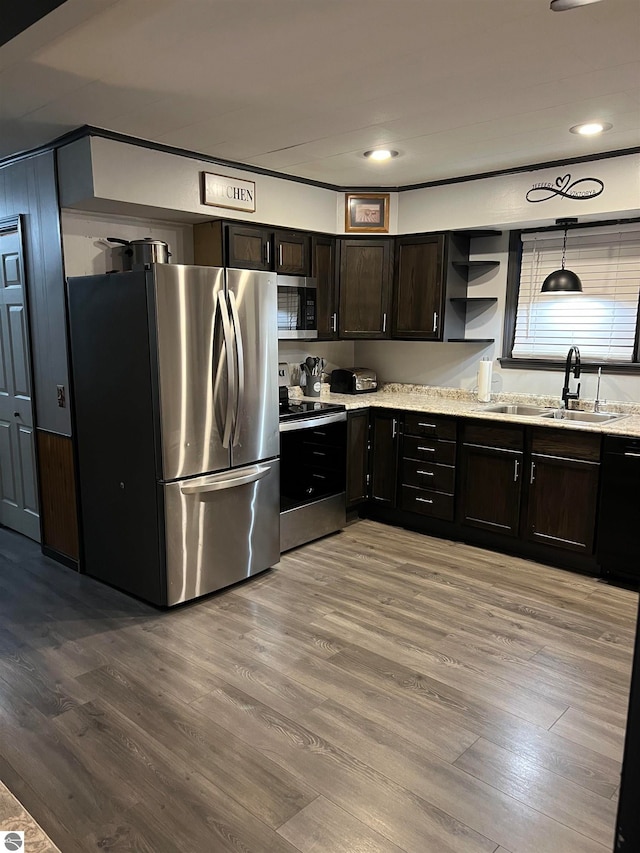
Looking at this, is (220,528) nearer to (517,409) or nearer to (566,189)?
(517,409)

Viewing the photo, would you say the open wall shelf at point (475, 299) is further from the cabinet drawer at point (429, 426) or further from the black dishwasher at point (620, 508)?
the black dishwasher at point (620, 508)

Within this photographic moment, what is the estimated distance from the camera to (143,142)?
339cm

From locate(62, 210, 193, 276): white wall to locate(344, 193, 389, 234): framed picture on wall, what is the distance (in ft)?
4.63

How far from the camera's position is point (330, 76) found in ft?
8.41

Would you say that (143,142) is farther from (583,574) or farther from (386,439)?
(583,574)

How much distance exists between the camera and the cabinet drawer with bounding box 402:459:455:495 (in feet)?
14.0

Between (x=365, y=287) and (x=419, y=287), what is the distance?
429 mm

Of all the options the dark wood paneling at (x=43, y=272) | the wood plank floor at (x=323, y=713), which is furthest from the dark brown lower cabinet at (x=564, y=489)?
the dark wood paneling at (x=43, y=272)

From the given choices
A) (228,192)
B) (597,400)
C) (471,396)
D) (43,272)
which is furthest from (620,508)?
(43,272)

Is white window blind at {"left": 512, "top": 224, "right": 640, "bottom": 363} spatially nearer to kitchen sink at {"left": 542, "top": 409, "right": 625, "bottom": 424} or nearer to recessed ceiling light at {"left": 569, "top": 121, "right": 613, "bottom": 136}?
kitchen sink at {"left": 542, "top": 409, "right": 625, "bottom": 424}

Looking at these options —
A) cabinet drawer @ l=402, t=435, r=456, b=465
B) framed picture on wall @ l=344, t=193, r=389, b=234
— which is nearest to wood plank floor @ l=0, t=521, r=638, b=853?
cabinet drawer @ l=402, t=435, r=456, b=465

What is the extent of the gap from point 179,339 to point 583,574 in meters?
2.80

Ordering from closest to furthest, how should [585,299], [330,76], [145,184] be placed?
[330,76]
[145,184]
[585,299]

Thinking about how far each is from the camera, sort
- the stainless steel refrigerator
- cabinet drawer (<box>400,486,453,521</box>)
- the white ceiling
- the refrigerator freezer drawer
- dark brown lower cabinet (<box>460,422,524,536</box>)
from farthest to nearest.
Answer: cabinet drawer (<box>400,486,453,521</box>) → dark brown lower cabinet (<box>460,422,524,536</box>) → the refrigerator freezer drawer → the stainless steel refrigerator → the white ceiling
